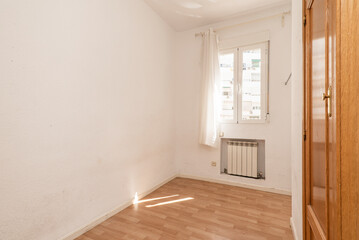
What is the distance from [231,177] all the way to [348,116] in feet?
8.94

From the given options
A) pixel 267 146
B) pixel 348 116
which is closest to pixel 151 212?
pixel 267 146

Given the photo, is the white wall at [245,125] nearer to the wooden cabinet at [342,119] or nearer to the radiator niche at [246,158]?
the radiator niche at [246,158]

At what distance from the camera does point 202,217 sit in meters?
2.07

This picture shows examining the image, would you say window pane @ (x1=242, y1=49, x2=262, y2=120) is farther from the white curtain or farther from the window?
the white curtain

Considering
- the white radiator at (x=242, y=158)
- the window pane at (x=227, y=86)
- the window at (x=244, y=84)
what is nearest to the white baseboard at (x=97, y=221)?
the white radiator at (x=242, y=158)

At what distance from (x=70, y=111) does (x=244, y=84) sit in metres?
2.51

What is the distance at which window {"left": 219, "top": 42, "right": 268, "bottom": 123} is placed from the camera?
2887 millimetres

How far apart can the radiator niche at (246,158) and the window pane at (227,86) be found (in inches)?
18.8

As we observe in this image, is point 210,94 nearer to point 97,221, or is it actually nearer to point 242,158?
point 242,158

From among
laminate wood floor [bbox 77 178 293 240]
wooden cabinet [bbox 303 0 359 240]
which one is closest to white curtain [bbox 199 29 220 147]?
laminate wood floor [bbox 77 178 293 240]

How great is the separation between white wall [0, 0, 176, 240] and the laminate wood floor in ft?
0.89

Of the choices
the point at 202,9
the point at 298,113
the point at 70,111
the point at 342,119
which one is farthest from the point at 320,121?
the point at 202,9

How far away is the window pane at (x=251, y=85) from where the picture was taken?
292 cm

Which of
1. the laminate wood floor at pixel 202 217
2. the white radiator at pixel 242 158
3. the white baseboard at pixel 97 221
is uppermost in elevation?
the white radiator at pixel 242 158
